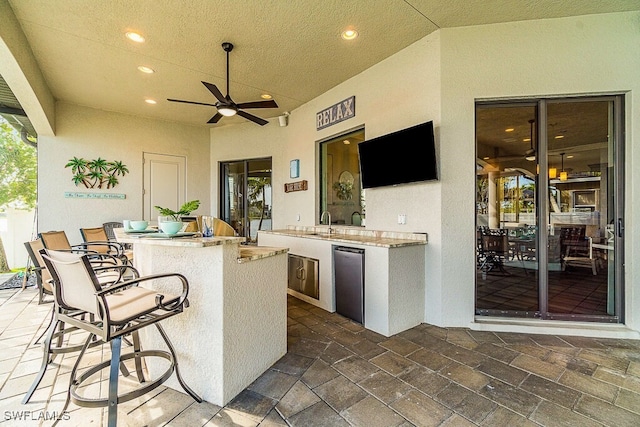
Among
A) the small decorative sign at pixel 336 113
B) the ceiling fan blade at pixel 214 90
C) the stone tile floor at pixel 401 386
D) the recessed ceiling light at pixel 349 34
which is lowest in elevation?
the stone tile floor at pixel 401 386

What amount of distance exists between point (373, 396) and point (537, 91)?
128 inches

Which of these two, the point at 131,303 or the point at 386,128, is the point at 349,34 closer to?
the point at 386,128

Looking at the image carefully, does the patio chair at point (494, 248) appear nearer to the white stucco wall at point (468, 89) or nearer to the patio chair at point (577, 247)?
the white stucco wall at point (468, 89)

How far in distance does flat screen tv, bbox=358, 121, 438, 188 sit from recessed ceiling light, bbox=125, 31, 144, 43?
281 cm

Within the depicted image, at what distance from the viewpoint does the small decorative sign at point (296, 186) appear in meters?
5.05

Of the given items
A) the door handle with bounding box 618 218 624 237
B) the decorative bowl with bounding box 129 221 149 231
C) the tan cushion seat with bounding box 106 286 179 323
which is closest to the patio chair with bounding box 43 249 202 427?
the tan cushion seat with bounding box 106 286 179 323

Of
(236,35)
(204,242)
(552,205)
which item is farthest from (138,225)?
(552,205)

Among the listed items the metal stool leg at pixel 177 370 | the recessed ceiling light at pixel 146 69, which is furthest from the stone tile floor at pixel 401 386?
the recessed ceiling light at pixel 146 69

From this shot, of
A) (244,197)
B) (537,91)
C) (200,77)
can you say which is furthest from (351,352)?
(244,197)

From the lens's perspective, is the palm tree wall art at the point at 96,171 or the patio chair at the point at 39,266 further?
the palm tree wall art at the point at 96,171

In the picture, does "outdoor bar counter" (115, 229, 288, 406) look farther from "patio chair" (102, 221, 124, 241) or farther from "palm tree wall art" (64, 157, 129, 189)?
"palm tree wall art" (64, 157, 129, 189)

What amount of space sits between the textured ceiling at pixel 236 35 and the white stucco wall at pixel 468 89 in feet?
0.54

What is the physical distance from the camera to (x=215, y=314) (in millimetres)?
1821

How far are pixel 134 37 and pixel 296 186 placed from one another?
2982 millimetres
